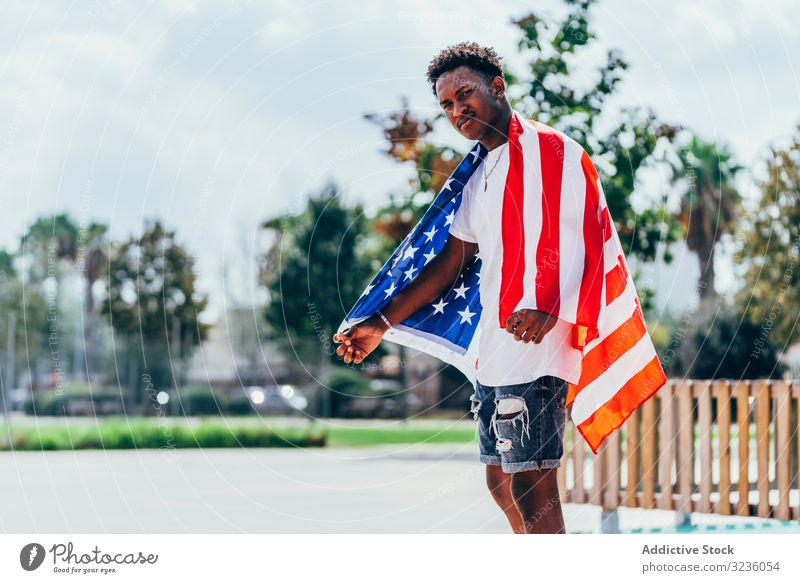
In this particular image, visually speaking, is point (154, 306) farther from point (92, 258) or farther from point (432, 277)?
point (432, 277)

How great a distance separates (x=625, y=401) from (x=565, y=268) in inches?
A: 22.3

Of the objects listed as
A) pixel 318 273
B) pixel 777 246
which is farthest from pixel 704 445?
pixel 318 273

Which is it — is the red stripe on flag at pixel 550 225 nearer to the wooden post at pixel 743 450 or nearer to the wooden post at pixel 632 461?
the wooden post at pixel 743 450

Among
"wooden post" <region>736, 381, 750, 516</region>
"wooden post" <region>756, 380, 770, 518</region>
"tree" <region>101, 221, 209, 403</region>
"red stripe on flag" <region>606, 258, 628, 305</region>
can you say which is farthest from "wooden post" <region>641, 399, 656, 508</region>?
"tree" <region>101, 221, 209, 403</region>

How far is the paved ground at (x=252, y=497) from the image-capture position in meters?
7.26

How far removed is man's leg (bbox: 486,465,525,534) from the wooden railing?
129 inches

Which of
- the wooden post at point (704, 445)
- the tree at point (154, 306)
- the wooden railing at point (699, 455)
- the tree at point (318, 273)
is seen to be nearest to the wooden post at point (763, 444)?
the wooden railing at point (699, 455)

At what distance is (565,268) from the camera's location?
3527mm

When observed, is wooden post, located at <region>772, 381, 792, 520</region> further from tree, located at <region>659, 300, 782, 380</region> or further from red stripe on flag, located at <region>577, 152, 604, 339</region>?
tree, located at <region>659, 300, 782, 380</region>

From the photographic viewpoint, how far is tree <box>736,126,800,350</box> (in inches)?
618

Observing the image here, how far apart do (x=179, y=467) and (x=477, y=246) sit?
9351 mm

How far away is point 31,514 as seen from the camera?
7.71 meters

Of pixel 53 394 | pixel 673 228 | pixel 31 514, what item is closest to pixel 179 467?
pixel 31 514
